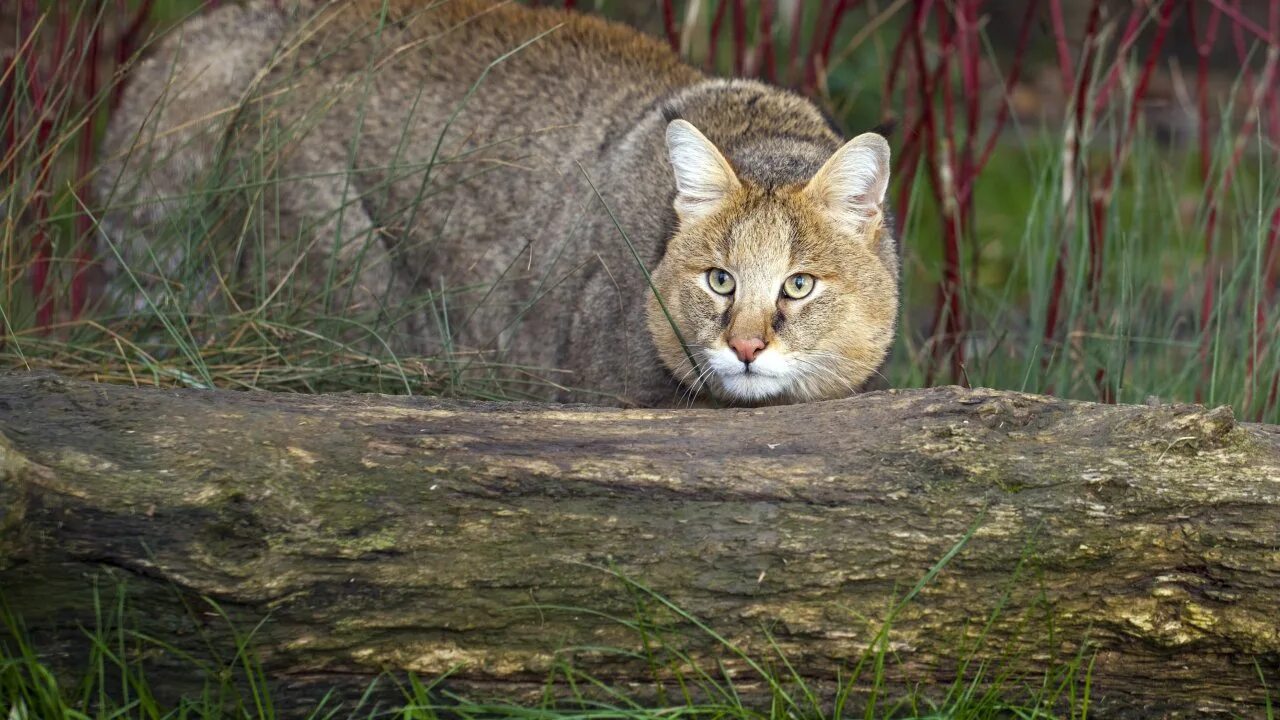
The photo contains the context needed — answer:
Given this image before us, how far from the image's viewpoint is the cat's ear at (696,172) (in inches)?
160

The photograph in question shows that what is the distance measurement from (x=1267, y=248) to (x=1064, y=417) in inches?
130

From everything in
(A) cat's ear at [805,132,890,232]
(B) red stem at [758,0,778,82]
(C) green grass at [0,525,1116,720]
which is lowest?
(C) green grass at [0,525,1116,720]

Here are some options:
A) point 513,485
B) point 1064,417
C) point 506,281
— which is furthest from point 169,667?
point 506,281

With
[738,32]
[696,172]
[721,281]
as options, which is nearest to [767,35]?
[738,32]

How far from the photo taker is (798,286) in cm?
402

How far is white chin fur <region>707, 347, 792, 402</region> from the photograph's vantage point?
12.5ft

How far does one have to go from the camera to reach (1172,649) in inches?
113

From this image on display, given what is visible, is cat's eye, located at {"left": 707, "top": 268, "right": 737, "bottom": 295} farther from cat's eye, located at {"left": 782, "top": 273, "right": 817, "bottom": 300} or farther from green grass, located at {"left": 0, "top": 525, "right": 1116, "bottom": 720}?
green grass, located at {"left": 0, "top": 525, "right": 1116, "bottom": 720}

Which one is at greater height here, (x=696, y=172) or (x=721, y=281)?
(x=696, y=172)

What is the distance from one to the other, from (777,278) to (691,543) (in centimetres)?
132

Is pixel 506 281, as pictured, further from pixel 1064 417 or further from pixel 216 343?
pixel 1064 417

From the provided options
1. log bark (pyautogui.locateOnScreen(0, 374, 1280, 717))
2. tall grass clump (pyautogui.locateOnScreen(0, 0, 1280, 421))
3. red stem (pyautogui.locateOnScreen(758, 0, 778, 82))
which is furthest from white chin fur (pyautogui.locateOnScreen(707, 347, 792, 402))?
red stem (pyautogui.locateOnScreen(758, 0, 778, 82))

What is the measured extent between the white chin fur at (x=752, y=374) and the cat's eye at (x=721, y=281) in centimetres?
24

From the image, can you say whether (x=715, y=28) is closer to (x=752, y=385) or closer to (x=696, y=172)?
(x=696, y=172)
